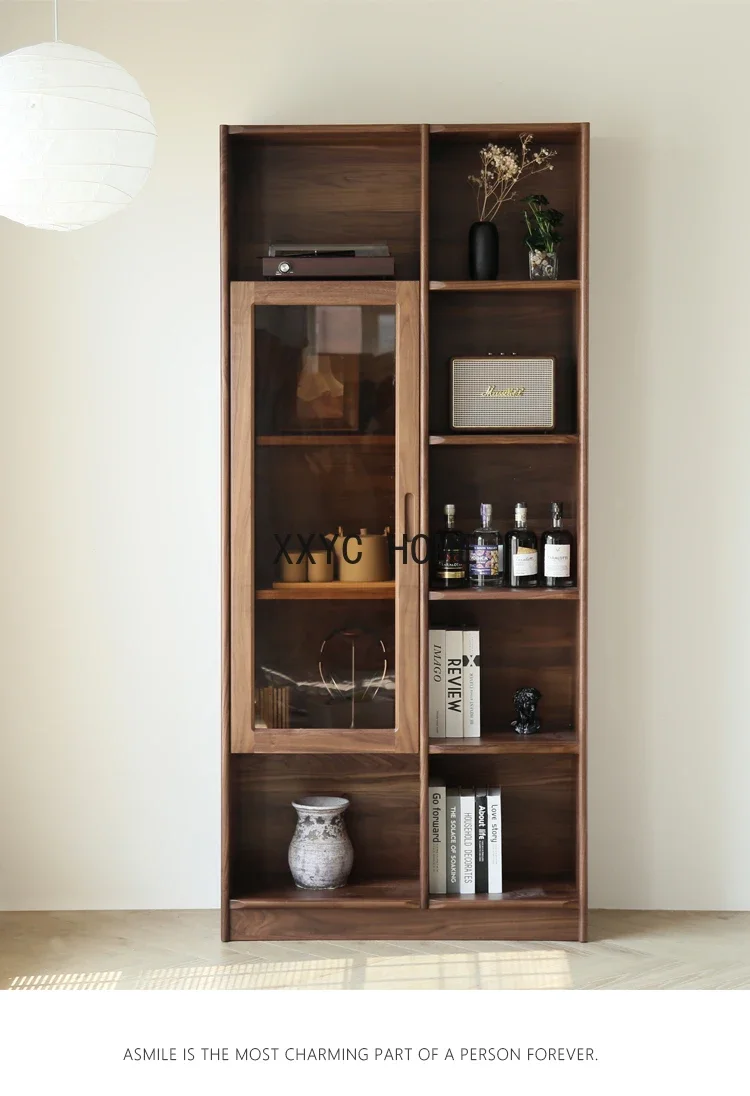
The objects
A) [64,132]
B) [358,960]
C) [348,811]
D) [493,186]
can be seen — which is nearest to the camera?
[64,132]

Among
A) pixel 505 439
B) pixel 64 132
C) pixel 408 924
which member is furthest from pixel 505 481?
pixel 64 132

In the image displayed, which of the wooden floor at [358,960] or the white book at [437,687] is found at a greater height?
the white book at [437,687]

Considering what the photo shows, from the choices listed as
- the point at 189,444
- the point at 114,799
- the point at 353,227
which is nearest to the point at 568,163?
the point at 353,227

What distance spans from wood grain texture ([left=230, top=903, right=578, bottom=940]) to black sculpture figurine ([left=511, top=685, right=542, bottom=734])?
0.47 m

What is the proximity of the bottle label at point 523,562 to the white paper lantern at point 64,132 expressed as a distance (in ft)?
4.83

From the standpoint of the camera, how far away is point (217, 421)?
2.98 m

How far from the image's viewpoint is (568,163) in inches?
114

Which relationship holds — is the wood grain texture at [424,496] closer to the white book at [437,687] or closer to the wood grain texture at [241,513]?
the white book at [437,687]

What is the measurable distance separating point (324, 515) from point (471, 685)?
611 mm

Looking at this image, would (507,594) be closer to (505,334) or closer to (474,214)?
(505,334)

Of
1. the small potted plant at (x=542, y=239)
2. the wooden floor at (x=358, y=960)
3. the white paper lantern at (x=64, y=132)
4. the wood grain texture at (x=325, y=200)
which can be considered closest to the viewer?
the white paper lantern at (x=64, y=132)

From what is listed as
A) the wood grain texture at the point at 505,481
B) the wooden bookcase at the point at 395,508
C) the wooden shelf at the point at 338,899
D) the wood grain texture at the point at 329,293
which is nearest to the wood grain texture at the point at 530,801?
the wooden bookcase at the point at 395,508

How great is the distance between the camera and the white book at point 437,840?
2809 mm
